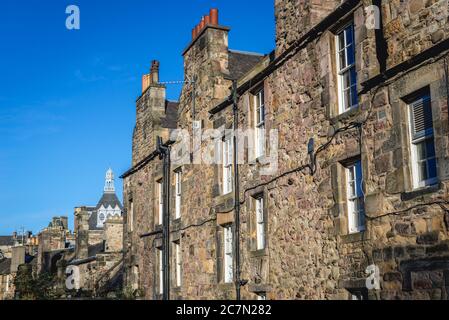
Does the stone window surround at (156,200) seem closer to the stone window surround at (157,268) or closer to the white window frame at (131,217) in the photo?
the stone window surround at (157,268)

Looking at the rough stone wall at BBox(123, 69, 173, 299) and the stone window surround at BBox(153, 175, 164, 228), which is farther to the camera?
the rough stone wall at BBox(123, 69, 173, 299)

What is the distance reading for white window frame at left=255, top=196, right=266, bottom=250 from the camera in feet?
47.2

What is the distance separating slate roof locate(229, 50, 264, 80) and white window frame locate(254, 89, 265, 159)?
3.24 m

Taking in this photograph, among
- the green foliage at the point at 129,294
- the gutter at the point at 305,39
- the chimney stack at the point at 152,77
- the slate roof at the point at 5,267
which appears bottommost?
the green foliage at the point at 129,294

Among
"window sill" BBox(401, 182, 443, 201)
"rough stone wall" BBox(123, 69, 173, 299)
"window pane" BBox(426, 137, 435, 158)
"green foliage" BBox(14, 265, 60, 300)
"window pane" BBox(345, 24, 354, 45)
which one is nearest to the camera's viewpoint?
"window sill" BBox(401, 182, 443, 201)

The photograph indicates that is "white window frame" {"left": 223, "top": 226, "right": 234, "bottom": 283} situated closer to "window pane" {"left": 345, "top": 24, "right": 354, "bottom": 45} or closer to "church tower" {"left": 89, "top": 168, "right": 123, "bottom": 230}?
"window pane" {"left": 345, "top": 24, "right": 354, "bottom": 45}

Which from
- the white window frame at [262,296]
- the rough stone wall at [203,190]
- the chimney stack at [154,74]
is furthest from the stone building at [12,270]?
the white window frame at [262,296]

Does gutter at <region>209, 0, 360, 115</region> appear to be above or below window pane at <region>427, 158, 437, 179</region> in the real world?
above

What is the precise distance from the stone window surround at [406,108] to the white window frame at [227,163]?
6.74 m

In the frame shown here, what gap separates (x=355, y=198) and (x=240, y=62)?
9.22m

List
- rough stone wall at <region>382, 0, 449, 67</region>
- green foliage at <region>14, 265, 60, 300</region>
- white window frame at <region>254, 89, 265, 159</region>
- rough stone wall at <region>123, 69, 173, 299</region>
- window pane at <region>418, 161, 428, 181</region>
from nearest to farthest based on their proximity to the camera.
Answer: rough stone wall at <region>382, 0, 449, 67</region> < window pane at <region>418, 161, 428, 181</region> < white window frame at <region>254, 89, 265, 159</region> < rough stone wall at <region>123, 69, 173, 299</region> < green foliage at <region>14, 265, 60, 300</region>

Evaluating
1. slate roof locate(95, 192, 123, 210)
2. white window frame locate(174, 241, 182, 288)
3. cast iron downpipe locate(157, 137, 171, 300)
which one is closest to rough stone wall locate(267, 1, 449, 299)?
white window frame locate(174, 241, 182, 288)

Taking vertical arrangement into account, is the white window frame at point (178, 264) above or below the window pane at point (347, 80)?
below

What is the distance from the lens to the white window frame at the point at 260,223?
47.2 feet
